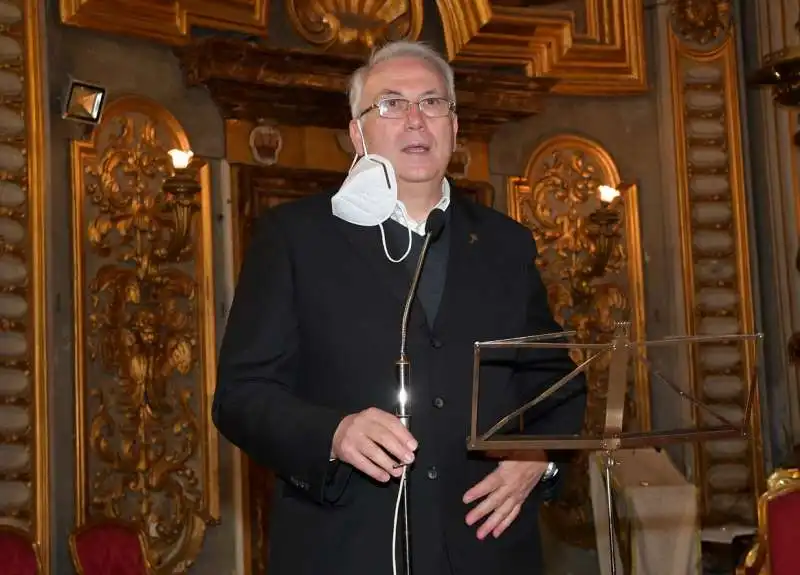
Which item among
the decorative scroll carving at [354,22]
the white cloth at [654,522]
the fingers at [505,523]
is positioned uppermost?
the decorative scroll carving at [354,22]

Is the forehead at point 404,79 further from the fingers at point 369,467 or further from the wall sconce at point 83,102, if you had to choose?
the wall sconce at point 83,102

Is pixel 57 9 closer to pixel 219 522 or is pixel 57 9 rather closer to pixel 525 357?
pixel 219 522

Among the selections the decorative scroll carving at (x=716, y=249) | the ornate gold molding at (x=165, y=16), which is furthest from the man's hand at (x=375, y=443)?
the decorative scroll carving at (x=716, y=249)

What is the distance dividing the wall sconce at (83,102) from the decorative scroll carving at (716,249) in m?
2.91

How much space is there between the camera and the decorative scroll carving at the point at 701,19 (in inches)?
255

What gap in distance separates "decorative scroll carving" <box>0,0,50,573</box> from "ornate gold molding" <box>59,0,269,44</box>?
0.75 ft

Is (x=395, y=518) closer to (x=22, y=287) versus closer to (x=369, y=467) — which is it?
(x=369, y=467)

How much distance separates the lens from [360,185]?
93.4 inches

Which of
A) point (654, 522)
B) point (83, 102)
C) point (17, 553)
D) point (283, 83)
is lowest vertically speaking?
point (654, 522)

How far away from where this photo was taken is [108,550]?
4227 mm

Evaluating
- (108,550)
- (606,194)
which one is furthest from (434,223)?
(606,194)

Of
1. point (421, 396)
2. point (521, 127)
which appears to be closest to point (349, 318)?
point (421, 396)

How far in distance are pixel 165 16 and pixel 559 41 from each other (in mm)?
1963

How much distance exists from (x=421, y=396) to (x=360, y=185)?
398mm
